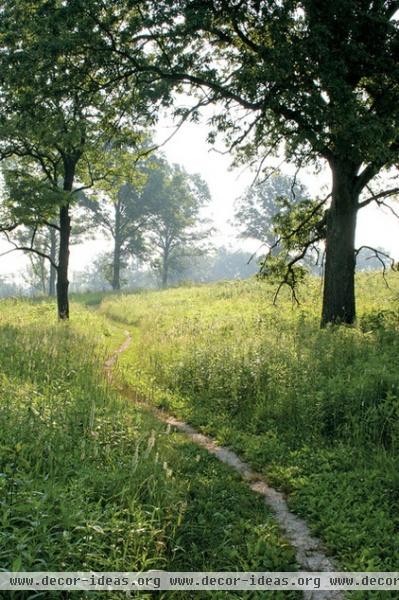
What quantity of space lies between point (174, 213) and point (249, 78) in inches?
1803

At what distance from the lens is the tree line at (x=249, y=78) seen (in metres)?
9.38

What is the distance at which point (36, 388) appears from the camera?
751cm

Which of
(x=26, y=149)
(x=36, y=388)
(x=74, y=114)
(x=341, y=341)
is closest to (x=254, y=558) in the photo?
(x=36, y=388)

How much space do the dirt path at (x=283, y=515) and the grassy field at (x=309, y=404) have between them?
14cm

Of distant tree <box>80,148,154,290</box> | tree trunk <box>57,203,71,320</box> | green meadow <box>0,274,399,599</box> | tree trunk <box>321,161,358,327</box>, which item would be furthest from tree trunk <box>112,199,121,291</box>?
tree trunk <box>321,161,358,327</box>

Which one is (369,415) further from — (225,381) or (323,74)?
(323,74)

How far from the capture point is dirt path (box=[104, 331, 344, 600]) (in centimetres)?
434

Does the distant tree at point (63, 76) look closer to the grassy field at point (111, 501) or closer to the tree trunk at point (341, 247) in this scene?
the tree trunk at point (341, 247)

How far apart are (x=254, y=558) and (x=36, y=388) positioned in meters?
4.70

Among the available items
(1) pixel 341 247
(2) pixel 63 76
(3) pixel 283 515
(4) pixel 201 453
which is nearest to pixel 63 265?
(2) pixel 63 76

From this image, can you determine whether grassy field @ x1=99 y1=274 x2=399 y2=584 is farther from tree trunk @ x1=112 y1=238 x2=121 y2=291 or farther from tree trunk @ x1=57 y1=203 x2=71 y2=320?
tree trunk @ x1=112 y1=238 x2=121 y2=291

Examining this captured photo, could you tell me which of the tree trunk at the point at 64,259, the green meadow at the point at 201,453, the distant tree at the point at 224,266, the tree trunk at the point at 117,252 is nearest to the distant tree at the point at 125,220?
the tree trunk at the point at 117,252

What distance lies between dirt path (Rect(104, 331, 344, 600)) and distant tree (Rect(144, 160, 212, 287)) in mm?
44146

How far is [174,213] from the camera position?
2151 inches
